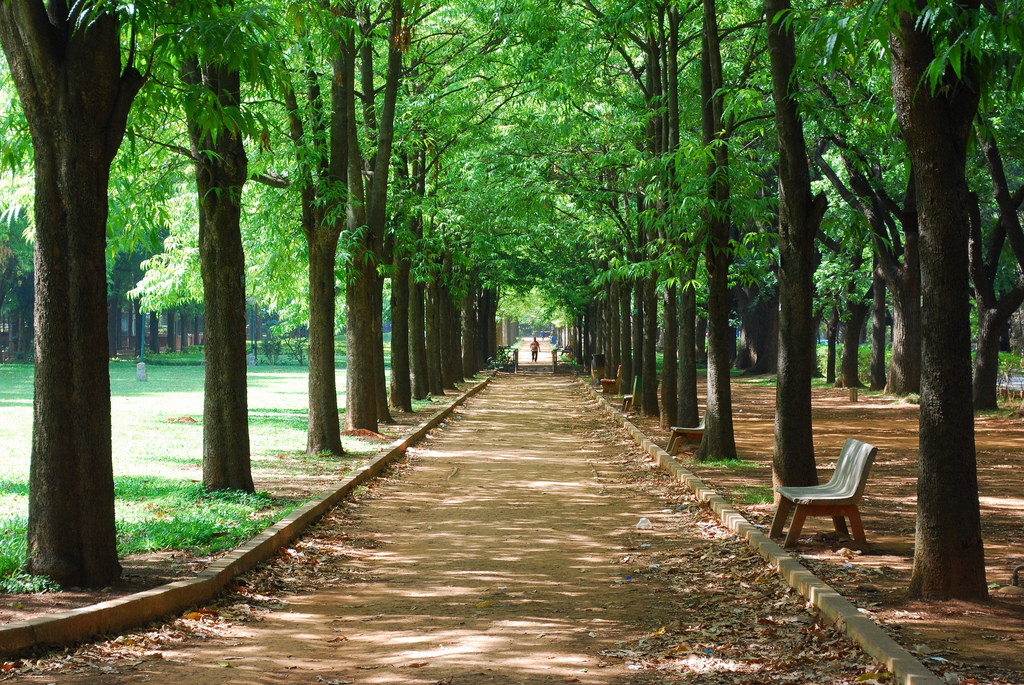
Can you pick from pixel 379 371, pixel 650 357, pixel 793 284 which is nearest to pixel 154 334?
pixel 379 371

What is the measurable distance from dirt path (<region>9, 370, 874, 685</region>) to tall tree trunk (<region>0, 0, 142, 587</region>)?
3.50 feet

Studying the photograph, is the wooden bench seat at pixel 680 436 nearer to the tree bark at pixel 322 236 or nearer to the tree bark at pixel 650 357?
the tree bark at pixel 322 236

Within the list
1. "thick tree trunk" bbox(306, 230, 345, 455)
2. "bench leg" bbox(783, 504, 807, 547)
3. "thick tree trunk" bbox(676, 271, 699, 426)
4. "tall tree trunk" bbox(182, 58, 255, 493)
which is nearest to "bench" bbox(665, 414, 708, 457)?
"thick tree trunk" bbox(676, 271, 699, 426)

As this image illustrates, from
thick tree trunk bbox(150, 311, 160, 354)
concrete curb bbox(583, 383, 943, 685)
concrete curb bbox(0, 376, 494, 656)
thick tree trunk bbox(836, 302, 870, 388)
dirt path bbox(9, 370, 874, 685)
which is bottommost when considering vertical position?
dirt path bbox(9, 370, 874, 685)

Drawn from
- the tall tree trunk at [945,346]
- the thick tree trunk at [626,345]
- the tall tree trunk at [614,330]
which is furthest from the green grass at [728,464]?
the tall tree trunk at [614,330]

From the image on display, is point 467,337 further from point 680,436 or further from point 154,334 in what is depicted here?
point 154,334

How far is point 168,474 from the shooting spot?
41.1 feet

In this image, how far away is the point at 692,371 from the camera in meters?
17.1

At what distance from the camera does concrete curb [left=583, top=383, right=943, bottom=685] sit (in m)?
5.10

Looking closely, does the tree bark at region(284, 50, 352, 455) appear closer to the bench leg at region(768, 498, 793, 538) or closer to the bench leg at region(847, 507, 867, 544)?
the bench leg at region(768, 498, 793, 538)

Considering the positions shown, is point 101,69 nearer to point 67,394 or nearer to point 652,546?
point 67,394

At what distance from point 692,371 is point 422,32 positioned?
34.4 ft

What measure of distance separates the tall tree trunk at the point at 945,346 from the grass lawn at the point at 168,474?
552 cm

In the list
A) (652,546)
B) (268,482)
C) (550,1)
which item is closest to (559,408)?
(550,1)
